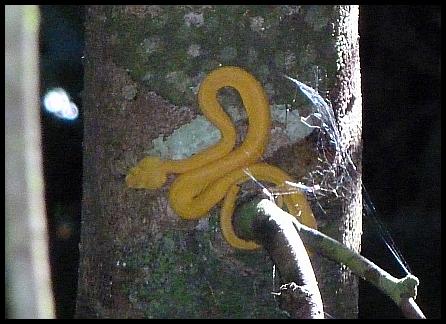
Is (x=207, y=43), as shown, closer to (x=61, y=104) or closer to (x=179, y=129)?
(x=179, y=129)

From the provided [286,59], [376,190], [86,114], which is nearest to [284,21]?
[286,59]

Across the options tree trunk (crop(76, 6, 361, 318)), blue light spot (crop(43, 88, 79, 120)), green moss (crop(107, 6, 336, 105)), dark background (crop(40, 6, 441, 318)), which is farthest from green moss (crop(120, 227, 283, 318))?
dark background (crop(40, 6, 441, 318))

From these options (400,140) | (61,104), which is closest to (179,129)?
(61,104)

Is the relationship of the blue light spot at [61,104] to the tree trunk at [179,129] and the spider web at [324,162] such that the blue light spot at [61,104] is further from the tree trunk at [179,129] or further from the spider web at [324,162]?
the spider web at [324,162]

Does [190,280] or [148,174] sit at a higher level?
[148,174]

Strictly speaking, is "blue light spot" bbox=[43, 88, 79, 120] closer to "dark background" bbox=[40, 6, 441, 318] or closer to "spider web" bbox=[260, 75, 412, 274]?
"spider web" bbox=[260, 75, 412, 274]

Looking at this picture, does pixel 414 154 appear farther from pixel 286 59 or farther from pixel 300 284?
pixel 300 284
